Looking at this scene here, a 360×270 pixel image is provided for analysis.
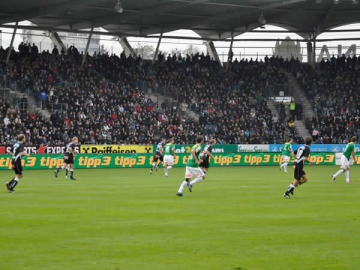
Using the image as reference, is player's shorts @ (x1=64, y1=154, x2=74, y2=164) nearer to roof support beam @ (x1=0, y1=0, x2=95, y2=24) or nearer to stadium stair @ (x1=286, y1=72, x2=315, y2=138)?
roof support beam @ (x1=0, y1=0, x2=95, y2=24)

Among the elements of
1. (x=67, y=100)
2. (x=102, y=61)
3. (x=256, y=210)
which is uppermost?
(x=102, y=61)

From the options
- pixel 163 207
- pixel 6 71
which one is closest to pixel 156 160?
pixel 6 71

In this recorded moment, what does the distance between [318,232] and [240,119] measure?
162ft

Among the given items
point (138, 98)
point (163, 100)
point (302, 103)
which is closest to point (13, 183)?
point (138, 98)

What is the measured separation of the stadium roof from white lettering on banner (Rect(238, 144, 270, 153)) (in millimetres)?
10707

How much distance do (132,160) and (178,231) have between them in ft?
123

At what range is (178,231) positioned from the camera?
14.6 metres

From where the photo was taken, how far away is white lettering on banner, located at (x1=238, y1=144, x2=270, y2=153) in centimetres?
6097

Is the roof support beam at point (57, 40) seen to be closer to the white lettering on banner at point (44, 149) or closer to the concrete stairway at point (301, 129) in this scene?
the white lettering on banner at point (44, 149)

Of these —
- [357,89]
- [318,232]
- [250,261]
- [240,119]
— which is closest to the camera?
[250,261]

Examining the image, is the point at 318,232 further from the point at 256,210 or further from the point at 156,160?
the point at 156,160

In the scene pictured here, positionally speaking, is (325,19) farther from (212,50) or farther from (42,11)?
(42,11)

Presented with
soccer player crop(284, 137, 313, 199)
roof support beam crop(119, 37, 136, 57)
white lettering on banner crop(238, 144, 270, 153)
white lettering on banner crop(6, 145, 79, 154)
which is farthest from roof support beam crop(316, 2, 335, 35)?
soccer player crop(284, 137, 313, 199)

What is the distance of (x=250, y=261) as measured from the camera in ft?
36.6
